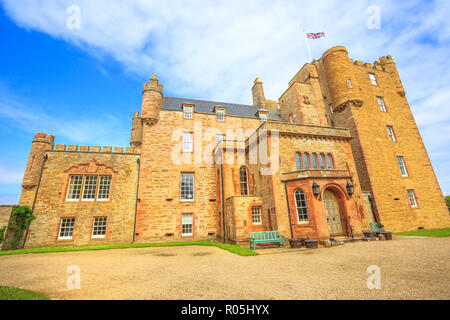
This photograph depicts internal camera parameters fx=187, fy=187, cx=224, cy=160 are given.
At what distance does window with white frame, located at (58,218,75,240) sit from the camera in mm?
15859

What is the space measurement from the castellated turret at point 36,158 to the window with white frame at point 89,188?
364cm

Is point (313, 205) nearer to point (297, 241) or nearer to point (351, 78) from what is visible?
point (297, 241)

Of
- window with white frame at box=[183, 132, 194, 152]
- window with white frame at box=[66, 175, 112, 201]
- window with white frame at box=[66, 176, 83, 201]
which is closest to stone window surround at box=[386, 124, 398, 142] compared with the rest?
window with white frame at box=[183, 132, 194, 152]

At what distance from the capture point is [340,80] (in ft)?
68.9

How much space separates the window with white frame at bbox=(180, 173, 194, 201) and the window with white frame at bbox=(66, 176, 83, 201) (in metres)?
9.25

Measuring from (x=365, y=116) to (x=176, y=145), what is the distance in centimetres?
2059

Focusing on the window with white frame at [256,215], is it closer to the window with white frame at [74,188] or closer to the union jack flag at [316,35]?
the window with white frame at [74,188]

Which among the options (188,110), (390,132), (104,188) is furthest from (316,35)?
(104,188)

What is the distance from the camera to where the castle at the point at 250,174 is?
549 inches

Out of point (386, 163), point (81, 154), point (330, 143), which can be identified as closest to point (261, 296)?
point (330, 143)

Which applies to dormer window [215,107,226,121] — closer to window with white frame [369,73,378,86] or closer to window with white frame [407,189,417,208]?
window with white frame [369,73,378,86]

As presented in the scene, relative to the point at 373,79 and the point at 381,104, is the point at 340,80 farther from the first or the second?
the point at 381,104

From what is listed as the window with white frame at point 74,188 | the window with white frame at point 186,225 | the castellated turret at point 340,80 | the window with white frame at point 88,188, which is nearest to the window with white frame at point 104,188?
the window with white frame at point 88,188

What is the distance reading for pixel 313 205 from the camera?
1256 centimetres
